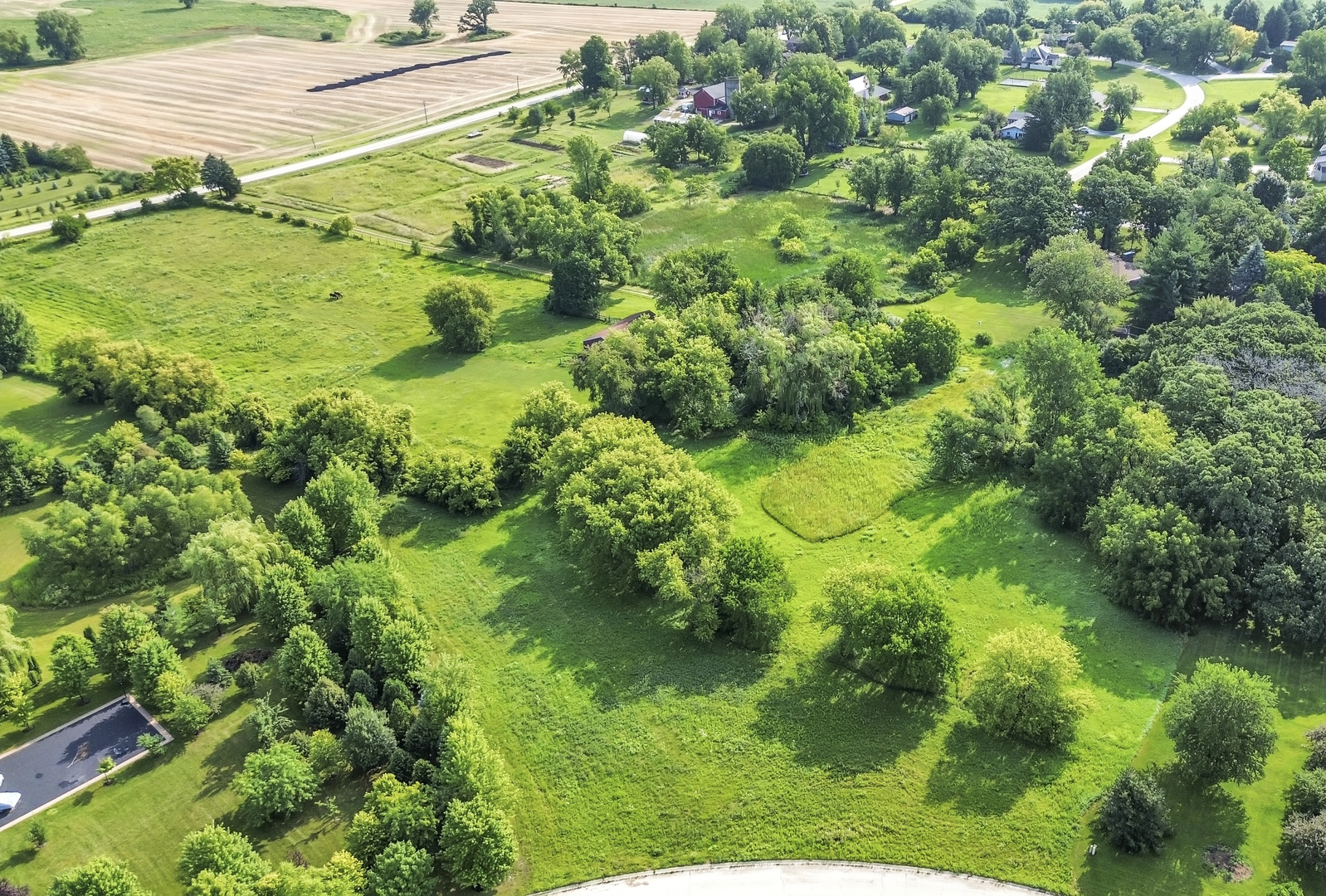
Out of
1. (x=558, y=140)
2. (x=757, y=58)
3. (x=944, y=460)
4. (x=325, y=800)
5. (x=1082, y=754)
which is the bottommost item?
(x=325, y=800)

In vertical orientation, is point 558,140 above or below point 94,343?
above

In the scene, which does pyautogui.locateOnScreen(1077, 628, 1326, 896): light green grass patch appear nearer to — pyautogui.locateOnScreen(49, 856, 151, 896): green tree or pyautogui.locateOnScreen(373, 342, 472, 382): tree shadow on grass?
pyautogui.locateOnScreen(49, 856, 151, 896): green tree

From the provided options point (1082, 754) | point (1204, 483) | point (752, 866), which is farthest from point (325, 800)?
point (1204, 483)

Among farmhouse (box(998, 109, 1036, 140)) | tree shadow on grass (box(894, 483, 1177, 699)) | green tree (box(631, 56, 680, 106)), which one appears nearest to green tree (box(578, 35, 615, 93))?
green tree (box(631, 56, 680, 106))

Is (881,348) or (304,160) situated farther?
(304,160)

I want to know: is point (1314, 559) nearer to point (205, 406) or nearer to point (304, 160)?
point (205, 406)

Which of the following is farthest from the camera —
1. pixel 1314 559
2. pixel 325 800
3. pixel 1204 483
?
pixel 1204 483

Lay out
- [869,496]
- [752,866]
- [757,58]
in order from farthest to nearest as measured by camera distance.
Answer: [757,58]
[869,496]
[752,866]
